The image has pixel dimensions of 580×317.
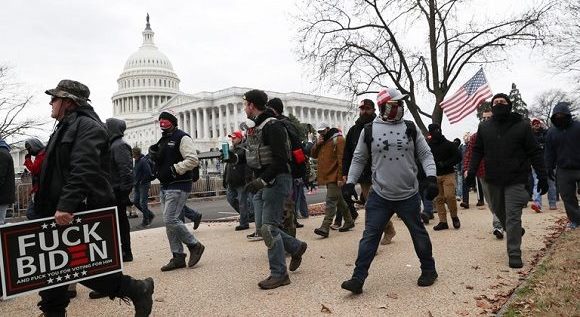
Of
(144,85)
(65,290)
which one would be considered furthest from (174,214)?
(144,85)

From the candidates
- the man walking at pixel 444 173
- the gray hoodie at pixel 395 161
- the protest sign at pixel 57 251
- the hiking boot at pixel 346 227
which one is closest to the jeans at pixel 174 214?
the protest sign at pixel 57 251

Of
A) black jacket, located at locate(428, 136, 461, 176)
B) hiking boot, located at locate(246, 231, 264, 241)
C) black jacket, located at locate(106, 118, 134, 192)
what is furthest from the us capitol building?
black jacket, located at locate(106, 118, 134, 192)

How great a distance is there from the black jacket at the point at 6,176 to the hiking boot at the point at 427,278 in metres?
4.69

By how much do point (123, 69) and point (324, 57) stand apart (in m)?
116

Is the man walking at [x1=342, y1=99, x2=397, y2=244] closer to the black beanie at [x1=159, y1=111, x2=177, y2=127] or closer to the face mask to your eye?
the face mask

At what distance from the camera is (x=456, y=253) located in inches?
237

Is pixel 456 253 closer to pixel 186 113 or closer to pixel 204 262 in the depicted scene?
pixel 204 262

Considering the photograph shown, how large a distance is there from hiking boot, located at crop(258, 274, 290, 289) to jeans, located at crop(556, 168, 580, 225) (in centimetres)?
473

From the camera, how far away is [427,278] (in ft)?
15.0

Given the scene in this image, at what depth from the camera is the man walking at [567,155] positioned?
7004 millimetres

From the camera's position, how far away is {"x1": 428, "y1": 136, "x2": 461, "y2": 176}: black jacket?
8570 mm

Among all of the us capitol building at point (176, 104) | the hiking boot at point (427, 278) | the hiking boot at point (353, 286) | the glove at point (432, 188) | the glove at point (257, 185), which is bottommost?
the hiking boot at point (427, 278)

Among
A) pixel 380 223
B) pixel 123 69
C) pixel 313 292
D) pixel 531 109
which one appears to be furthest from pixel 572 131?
pixel 123 69

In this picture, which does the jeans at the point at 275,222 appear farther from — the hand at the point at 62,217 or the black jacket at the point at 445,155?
the black jacket at the point at 445,155
